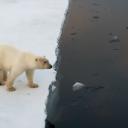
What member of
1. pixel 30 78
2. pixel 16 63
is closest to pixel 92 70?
pixel 30 78

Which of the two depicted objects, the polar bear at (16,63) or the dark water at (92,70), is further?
the polar bear at (16,63)

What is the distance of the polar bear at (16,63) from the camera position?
200 inches

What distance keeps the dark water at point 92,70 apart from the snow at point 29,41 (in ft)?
0.44

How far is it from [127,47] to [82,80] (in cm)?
121

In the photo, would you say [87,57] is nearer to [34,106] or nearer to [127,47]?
[127,47]

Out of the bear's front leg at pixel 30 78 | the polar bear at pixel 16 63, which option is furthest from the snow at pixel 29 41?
the polar bear at pixel 16 63

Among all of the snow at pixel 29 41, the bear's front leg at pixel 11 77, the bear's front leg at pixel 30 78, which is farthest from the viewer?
the bear's front leg at pixel 30 78

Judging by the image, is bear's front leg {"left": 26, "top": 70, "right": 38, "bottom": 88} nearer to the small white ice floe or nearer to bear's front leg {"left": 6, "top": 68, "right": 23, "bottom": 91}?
bear's front leg {"left": 6, "top": 68, "right": 23, "bottom": 91}

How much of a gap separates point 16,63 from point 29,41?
178 centimetres

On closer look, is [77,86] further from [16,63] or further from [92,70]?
[16,63]

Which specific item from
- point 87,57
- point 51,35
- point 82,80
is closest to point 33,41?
point 51,35

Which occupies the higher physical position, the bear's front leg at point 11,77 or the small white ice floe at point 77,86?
the bear's front leg at point 11,77

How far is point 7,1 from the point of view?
9.16 meters

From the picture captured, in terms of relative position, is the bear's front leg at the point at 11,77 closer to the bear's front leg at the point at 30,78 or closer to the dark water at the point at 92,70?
the bear's front leg at the point at 30,78
